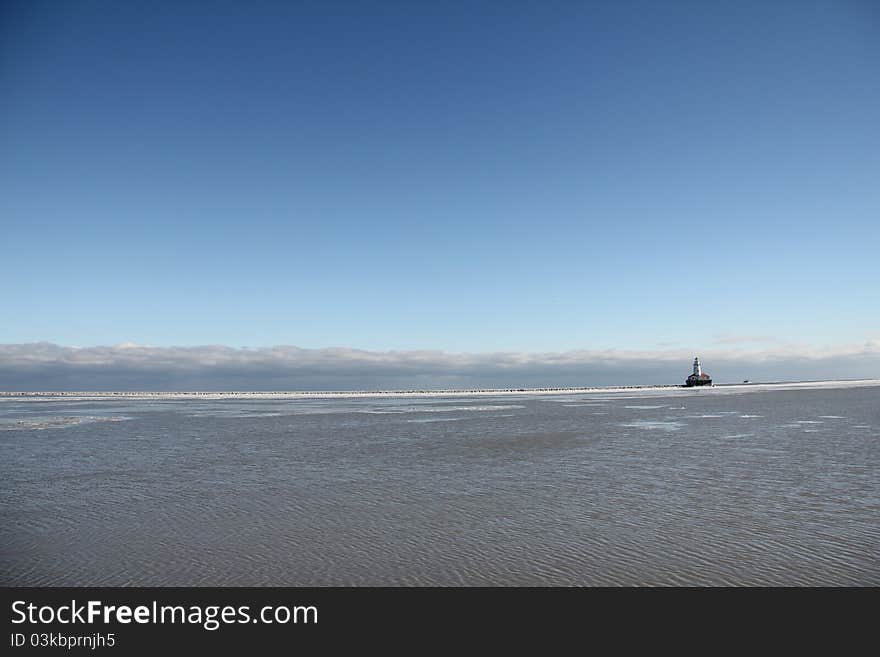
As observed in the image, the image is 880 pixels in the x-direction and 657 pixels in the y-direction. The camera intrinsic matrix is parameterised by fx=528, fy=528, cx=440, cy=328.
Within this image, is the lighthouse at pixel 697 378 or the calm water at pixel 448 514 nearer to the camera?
the calm water at pixel 448 514

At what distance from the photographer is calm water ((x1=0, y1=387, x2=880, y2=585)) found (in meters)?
8.08

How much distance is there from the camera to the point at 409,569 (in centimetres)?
813

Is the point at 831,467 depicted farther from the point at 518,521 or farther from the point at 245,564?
the point at 245,564

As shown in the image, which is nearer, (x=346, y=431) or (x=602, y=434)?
(x=602, y=434)

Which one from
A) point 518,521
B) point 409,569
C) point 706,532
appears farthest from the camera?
point 518,521

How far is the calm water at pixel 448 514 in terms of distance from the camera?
318 inches

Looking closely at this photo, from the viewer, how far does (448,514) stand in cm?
1128

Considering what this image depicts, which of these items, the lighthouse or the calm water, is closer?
the calm water

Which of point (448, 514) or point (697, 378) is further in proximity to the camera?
point (697, 378)
